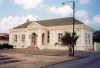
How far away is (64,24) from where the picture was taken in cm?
5019

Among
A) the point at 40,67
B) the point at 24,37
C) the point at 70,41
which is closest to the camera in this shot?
the point at 40,67

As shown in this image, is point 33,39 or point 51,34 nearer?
point 51,34

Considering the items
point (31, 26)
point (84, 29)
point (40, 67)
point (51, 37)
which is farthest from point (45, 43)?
point (40, 67)

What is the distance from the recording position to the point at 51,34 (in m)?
51.1

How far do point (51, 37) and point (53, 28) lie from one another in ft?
7.69

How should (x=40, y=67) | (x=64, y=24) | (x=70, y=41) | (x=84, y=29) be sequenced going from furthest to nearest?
1. (x=64, y=24)
2. (x=84, y=29)
3. (x=70, y=41)
4. (x=40, y=67)

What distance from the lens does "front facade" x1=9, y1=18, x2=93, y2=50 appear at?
46906 mm

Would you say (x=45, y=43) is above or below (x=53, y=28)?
below

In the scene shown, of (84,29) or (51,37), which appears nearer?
(84,29)

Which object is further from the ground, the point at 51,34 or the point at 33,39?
the point at 51,34

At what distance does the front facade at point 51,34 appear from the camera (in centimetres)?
4691

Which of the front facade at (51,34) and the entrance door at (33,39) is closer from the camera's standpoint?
the front facade at (51,34)

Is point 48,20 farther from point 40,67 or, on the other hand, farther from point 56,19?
point 40,67

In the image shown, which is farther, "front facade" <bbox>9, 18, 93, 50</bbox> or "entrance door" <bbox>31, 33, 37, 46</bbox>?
"entrance door" <bbox>31, 33, 37, 46</bbox>
